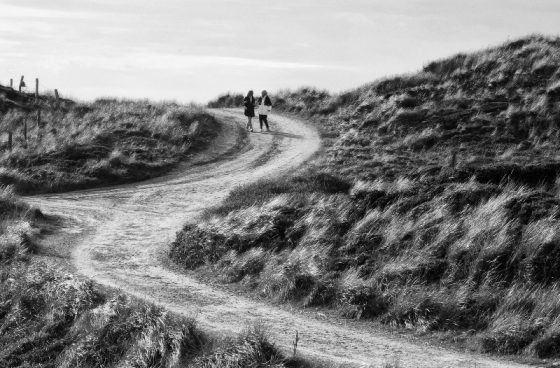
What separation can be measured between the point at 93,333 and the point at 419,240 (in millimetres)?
7166

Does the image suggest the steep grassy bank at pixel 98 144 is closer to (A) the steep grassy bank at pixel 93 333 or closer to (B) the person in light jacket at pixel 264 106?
(B) the person in light jacket at pixel 264 106

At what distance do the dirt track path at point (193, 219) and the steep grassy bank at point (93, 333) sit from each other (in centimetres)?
77

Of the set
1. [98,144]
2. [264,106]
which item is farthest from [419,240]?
[264,106]

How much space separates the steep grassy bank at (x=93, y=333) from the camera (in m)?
11.0

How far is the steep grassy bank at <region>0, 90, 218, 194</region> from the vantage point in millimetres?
26000

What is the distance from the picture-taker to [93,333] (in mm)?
12570

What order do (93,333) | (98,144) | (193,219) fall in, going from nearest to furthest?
1. (93,333)
2. (193,219)
3. (98,144)

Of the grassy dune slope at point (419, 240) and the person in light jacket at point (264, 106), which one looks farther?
the person in light jacket at point (264, 106)

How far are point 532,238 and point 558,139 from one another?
12.5 m

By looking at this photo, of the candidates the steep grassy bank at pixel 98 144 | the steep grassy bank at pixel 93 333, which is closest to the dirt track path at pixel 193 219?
the steep grassy bank at pixel 93 333

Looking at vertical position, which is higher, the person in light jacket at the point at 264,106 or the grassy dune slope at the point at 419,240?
the person in light jacket at the point at 264,106

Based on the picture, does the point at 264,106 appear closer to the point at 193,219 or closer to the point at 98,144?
the point at 98,144

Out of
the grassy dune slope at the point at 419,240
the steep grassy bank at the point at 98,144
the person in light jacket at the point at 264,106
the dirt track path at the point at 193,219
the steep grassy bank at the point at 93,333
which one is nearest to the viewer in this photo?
the steep grassy bank at the point at 93,333

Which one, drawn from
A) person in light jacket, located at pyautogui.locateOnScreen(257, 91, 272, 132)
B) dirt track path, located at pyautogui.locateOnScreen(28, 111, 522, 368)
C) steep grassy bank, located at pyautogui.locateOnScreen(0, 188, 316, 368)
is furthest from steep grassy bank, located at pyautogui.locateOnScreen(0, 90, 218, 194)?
steep grassy bank, located at pyautogui.locateOnScreen(0, 188, 316, 368)
